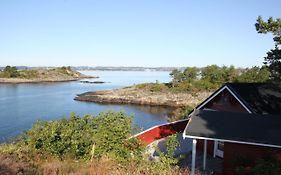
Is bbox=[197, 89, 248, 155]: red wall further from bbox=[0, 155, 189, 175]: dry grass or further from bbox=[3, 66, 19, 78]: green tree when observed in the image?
bbox=[3, 66, 19, 78]: green tree

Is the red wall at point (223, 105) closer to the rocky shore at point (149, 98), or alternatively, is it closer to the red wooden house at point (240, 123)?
the red wooden house at point (240, 123)

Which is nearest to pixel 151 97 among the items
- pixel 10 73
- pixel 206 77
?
pixel 206 77

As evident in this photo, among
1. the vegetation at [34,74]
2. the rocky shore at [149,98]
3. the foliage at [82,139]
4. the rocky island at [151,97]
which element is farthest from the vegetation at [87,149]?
the vegetation at [34,74]

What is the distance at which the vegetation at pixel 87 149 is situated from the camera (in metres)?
9.26

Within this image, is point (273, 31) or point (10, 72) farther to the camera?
point (10, 72)

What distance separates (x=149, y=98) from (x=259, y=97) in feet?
160

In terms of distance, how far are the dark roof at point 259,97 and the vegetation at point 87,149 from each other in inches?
248

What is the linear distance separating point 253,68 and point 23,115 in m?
46.5

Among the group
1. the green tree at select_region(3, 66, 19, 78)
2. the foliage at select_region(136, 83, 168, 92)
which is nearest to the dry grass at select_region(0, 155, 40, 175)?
the foliage at select_region(136, 83, 168, 92)

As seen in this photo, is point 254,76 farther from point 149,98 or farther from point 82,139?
point 82,139

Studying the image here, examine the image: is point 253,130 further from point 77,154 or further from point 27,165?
point 27,165

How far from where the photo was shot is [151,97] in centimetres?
6650

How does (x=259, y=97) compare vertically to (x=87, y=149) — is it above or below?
above

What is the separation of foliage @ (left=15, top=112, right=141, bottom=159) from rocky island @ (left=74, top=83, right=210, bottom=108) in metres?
47.0
